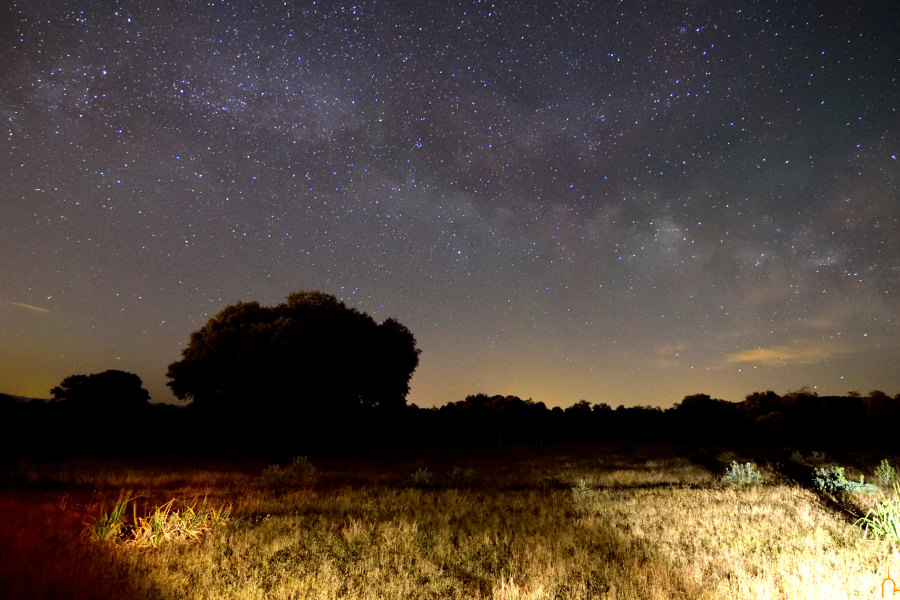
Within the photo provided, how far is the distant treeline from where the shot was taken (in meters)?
32.2

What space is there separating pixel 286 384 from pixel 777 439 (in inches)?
2009

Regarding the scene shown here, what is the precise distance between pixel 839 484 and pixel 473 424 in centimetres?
4786

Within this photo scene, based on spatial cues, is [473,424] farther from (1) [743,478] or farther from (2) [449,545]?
(2) [449,545]

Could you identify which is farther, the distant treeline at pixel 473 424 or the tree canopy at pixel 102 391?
the tree canopy at pixel 102 391

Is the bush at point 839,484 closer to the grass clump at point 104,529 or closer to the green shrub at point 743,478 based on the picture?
the green shrub at point 743,478

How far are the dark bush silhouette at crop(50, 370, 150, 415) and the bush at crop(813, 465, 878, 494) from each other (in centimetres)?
5396

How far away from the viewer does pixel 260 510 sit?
38.9 ft

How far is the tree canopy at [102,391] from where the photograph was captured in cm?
4694

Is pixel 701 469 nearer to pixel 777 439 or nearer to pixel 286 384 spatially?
pixel 286 384

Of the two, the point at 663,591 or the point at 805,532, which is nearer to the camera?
the point at 663,591

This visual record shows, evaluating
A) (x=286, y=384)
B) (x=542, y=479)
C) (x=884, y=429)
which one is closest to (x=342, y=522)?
(x=542, y=479)

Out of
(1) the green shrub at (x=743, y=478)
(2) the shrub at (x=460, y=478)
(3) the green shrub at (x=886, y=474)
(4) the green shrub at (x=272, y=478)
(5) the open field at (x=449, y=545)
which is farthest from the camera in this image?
(2) the shrub at (x=460, y=478)

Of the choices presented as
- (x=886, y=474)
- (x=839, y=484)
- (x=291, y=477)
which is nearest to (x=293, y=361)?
(x=291, y=477)

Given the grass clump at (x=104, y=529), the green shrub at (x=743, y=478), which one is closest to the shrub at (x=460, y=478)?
the green shrub at (x=743, y=478)
